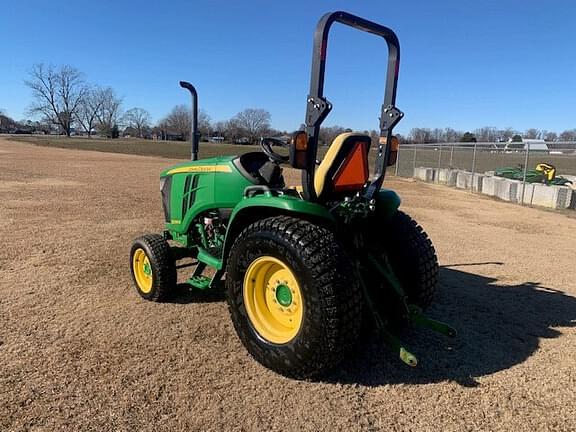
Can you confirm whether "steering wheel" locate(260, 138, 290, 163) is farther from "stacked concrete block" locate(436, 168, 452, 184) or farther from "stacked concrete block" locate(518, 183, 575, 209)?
"stacked concrete block" locate(436, 168, 452, 184)

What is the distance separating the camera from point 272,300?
3.10 metres

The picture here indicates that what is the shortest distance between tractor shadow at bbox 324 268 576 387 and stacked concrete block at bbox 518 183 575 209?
26.5ft

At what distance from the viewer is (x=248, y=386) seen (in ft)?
9.20

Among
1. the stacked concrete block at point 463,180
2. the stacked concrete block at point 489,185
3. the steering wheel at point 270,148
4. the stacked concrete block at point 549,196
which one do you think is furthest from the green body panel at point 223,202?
the stacked concrete block at point 463,180

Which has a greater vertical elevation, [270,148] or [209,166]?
[270,148]

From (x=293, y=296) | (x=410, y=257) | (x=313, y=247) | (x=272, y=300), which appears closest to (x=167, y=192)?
(x=272, y=300)

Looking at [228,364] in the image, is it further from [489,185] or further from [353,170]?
[489,185]

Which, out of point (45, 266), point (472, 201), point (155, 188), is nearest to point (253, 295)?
point (45, 266)

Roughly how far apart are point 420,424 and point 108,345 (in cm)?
221

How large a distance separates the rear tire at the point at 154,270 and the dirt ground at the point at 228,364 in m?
0.12

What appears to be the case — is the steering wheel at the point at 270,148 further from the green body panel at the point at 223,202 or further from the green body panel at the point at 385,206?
the green body panel at the point at 385,206

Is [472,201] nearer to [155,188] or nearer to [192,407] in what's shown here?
[155,188]

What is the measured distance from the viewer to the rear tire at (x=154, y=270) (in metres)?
4.04

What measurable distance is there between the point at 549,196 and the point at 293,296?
1161 centimetres
